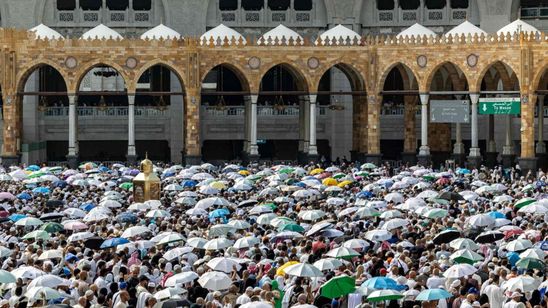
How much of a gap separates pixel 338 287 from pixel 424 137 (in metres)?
44.2

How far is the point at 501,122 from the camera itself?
7281cm

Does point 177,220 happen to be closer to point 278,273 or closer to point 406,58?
point 278,273

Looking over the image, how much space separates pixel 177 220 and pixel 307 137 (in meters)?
35.3

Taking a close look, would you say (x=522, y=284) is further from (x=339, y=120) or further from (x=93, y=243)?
(x=339, y=120)

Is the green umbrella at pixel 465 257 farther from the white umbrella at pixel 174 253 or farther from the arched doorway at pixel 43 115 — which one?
the arched doorway at pixel 43 115

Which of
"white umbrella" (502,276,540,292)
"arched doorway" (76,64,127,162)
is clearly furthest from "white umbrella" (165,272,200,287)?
"arched doorway" (76,64,127,162)

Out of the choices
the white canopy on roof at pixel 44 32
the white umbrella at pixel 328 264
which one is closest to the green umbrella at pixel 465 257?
the white umbrella at pixel 328 264

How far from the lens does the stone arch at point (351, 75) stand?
222ft

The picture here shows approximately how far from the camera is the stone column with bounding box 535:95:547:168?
67.1 m

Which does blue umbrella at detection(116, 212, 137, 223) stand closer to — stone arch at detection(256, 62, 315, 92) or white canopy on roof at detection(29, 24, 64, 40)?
stone arch at detection(256, 62, 315, 92)

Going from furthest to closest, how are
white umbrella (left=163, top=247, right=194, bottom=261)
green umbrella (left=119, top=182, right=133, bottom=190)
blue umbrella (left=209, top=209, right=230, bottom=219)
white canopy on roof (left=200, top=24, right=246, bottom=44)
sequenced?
1. white canopy on roof (left=200, top=24, right=246, bottom=44)
2. green umbrella (left=119, top=182, right=133, bottom=190)
3. blue umbrella (left=209, top=209, right=230, bottom=219)
4. white umbrella (left=163, top=247, right=194, bottom=261)

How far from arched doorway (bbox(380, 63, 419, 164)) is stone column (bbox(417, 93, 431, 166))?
80 cm

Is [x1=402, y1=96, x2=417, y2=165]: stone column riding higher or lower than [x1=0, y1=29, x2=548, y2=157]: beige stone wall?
lower

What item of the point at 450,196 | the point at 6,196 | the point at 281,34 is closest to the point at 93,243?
the point at 6,196
